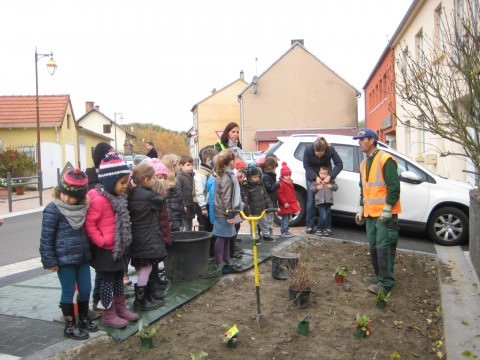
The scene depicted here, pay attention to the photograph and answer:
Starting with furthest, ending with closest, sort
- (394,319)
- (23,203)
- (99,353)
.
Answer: (23,203), (394,319), (99,353)

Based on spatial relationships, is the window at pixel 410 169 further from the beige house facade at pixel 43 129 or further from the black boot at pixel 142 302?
the beige house facade at pixel 43 129

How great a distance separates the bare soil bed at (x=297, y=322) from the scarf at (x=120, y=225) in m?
0.80

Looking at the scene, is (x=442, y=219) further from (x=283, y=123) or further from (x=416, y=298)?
(x=283, y=123)

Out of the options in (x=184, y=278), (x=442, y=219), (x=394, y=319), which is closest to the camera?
(x=394, y=319)

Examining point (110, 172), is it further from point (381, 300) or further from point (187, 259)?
point (381, 300)

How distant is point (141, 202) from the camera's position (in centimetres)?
467

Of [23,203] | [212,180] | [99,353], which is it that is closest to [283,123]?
[23,203]

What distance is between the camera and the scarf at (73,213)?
4.06m

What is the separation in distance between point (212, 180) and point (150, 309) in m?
2.12

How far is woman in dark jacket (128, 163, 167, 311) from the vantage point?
4672 millimetres

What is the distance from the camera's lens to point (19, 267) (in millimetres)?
7496

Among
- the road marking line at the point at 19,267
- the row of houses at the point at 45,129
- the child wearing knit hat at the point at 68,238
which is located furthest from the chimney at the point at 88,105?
the child wearing knit hat at the point at 68,238

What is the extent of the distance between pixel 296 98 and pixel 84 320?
36.2m

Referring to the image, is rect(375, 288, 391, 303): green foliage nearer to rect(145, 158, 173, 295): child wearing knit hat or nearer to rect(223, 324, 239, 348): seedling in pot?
rect(223, 324, 239, 348): seedling in pot
